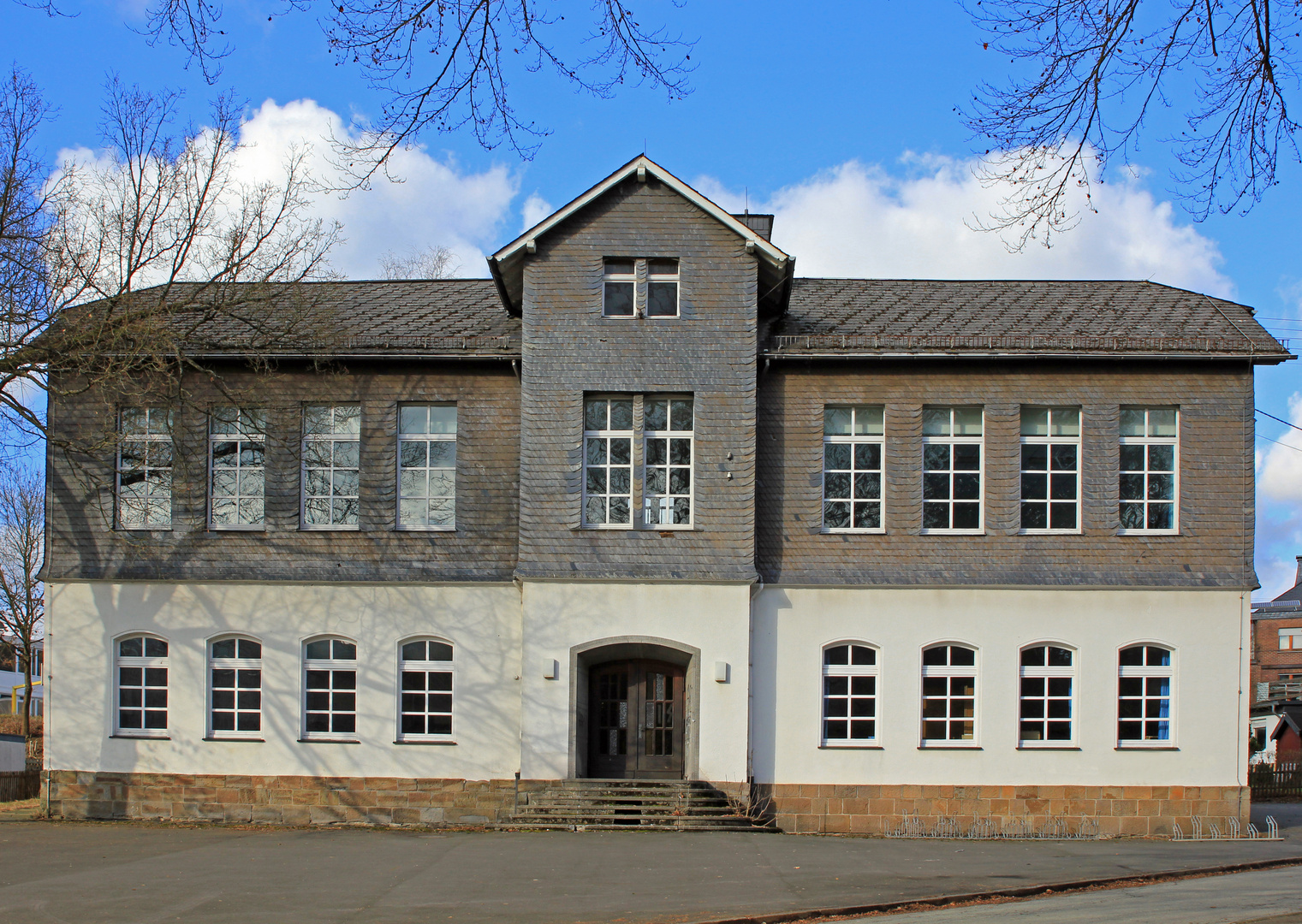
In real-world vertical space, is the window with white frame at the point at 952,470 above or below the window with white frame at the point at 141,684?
above

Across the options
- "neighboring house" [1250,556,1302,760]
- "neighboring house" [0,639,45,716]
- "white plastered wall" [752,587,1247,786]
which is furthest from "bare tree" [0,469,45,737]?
"neighboring house" [1250,556,1302,760]

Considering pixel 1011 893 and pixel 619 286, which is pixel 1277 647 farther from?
pixel 1011 893

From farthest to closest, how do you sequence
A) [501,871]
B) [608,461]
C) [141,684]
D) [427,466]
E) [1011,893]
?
[427,466] → [141,684] → [608,461] → [501,871] → [1011,893]

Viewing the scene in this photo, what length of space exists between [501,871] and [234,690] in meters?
6.88

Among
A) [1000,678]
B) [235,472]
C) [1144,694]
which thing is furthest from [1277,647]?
[235,472]

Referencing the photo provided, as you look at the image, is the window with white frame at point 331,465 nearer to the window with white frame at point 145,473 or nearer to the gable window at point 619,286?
the window with white frame at point 145,473

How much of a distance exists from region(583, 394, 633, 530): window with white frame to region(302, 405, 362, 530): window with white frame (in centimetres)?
365

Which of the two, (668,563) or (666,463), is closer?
(668,563)

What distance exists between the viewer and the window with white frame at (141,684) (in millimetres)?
18172

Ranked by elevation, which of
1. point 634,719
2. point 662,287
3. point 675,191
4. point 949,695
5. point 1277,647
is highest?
point 675,191

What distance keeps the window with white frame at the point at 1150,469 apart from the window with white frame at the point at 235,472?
42.8 ft

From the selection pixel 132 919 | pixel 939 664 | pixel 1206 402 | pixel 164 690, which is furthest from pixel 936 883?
pixel 164 690

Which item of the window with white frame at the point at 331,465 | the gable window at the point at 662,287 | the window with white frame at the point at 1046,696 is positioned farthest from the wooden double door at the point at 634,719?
the gable window at the point at 662,287

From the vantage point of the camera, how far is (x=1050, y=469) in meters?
18.0
